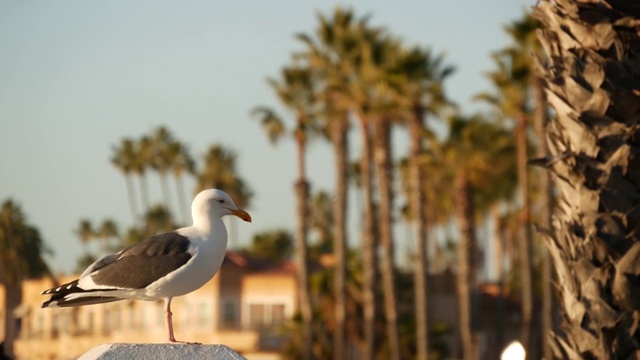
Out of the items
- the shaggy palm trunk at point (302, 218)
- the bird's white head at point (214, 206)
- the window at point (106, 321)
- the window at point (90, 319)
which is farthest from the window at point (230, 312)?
the bird's white head at point (214, 206)

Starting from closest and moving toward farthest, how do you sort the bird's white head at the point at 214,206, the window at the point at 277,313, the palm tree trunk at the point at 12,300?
the bird's white head at the point at 214,206
the palm tree trunk at the point at 12,300
the window at the point at 277,313

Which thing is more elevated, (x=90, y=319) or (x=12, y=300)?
(x=12, y=300)

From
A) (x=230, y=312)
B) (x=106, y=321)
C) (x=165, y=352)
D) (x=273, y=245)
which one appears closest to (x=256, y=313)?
(x=230, y=312)

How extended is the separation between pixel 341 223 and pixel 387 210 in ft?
10.7

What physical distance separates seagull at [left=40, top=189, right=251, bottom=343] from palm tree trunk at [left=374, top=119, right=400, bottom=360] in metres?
56.3

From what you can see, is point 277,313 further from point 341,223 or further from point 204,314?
point 341,223

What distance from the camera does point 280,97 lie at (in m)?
71.8

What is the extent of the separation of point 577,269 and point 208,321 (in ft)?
234

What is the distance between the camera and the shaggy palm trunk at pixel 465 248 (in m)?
67.6

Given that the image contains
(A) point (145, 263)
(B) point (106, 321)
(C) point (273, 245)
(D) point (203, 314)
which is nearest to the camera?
(A) point (145, 263)

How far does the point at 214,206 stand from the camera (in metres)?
7.86

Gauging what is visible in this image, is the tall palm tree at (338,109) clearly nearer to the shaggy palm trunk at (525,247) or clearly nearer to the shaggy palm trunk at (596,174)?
the shaggy palm trunk at (525,247)

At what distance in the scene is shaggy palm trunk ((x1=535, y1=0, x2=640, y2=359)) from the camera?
9.66 meters

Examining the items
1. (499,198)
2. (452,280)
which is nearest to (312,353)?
(452,280)
